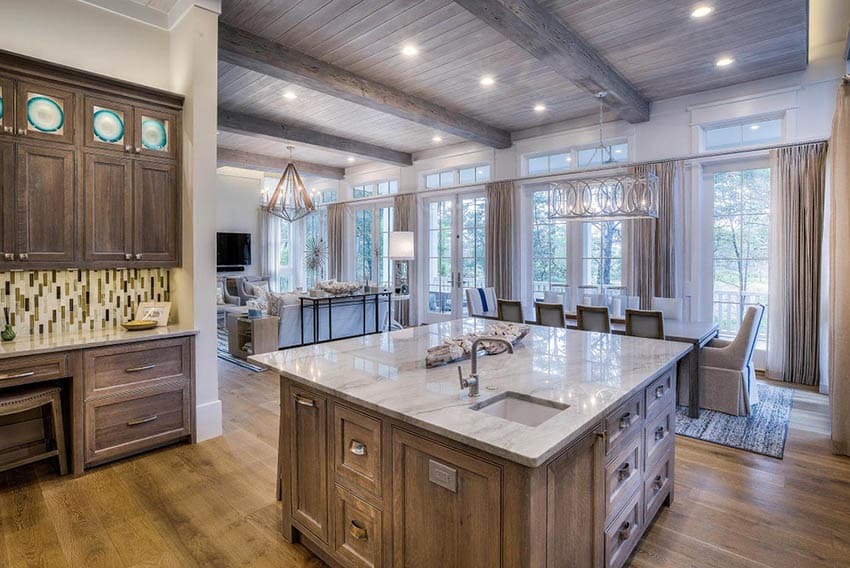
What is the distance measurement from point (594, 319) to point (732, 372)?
1200 millimetres

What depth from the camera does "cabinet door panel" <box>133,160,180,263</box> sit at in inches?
127

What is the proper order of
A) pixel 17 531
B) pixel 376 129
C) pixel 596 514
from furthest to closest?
pixel 376 129 < pixel 17 531 < pixel 596 514

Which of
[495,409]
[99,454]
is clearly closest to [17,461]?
[99,454]

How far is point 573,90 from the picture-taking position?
5.30 m

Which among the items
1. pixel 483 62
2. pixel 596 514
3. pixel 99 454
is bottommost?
pixel 99 454

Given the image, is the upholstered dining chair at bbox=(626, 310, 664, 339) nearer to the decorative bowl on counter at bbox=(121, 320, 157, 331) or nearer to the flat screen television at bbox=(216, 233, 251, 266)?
the decorative bowl on counter at bbox=(121, 320, 157, 331)

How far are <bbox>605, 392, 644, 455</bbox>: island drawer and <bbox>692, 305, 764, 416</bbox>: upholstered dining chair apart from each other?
96.6 inches

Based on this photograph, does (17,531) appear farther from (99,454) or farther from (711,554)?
(711,554)

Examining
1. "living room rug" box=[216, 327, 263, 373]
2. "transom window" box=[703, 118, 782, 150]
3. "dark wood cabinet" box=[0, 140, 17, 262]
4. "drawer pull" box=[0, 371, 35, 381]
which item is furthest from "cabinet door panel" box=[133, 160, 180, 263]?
"transom window" box=[703, 118, 782, 150]

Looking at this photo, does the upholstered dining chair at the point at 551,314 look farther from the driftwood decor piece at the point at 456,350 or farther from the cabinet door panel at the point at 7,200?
the cabinet door panel at the point at 7,200

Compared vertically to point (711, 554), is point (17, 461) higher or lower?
higher

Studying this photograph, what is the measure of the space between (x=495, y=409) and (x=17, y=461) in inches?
118

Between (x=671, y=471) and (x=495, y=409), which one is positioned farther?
(x=671, y=471)

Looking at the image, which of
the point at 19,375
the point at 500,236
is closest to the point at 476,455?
the point at 19,375
